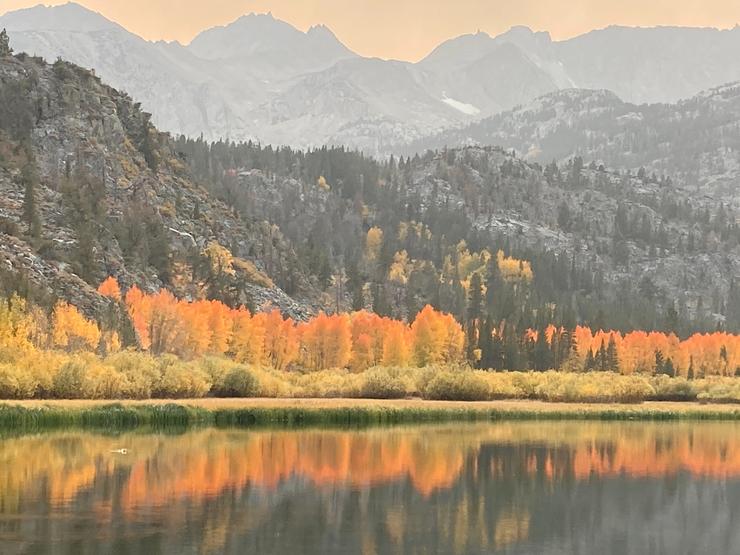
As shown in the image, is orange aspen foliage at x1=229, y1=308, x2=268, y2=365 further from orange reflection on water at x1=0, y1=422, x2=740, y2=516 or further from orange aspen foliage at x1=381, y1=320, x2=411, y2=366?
orange reflection on water at x1=0, y1=422, x2=740, y2=516

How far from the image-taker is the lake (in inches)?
1684

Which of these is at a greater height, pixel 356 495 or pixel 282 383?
pixel 282 383

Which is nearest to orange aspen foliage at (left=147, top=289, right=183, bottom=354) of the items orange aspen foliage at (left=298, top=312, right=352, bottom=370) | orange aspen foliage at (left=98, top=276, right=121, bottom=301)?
orange aspen foliage at (left=98, top=276, right=121, bottom=301)

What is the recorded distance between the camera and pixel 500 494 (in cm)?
5728

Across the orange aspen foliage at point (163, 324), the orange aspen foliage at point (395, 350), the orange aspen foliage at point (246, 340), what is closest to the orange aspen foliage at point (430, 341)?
the orange aspen foliage at point (395, 350)

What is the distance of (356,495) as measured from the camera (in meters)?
54.7

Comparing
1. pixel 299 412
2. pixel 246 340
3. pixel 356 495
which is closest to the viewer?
pixel 356 495

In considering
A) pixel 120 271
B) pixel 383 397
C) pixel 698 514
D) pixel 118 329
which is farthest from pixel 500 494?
pixel 120 271

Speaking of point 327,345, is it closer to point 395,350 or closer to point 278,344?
point 278,344

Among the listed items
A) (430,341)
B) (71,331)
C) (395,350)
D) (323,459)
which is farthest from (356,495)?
(430,341)

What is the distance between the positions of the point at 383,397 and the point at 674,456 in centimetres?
5749

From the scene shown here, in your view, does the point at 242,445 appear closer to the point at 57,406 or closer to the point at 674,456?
the point at 57,406

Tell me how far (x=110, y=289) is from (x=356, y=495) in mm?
126991

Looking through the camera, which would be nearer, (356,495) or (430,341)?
(356,495)
